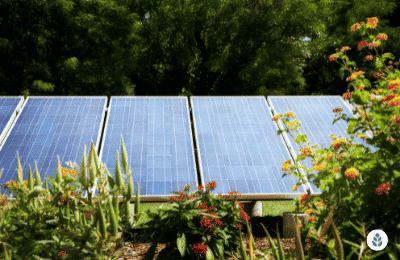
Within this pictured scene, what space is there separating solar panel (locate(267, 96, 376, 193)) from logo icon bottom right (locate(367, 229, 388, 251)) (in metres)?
3.68

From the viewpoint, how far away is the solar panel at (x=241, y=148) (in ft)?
18.1

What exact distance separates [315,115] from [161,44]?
57.3ft

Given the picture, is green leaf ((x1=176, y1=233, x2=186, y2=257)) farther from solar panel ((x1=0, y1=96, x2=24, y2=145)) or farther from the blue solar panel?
solar panel ((x1=0, y1=96, x2=24, y2=145))

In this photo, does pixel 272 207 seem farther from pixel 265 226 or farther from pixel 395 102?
pixel 395 102

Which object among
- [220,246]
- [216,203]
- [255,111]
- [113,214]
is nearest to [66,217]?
[113,214]

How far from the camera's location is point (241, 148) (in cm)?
645

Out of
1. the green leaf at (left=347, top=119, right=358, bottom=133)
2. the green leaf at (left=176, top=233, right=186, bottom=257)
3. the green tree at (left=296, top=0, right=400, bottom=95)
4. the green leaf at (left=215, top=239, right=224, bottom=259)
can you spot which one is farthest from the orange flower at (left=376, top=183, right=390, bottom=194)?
the green tree at (left=296, top=0, right=400, bottom=95)

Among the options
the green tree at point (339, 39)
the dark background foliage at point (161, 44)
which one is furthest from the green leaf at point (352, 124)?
the green tree at point (339, 39)

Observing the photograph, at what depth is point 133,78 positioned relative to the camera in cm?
2475

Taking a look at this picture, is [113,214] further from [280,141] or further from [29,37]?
[29,37]

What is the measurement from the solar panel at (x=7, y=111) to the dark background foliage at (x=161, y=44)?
14140 millimetres

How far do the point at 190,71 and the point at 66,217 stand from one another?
23.3m

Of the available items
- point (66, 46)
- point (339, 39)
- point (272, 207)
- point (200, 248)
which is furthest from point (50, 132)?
point (339, 39)

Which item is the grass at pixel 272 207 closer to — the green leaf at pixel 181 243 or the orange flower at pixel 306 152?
the orange flower at pixel 306 152
